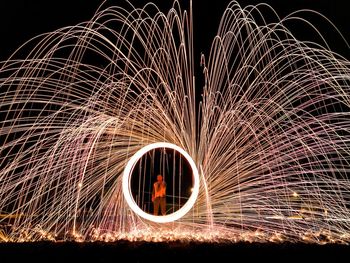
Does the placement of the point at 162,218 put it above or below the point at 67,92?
below

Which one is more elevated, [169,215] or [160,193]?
[169,215]

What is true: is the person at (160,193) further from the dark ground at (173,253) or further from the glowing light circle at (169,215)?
the dark ground at (173,253)

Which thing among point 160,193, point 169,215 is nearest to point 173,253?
point 169,215

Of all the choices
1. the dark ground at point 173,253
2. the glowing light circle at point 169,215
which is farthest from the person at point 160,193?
the dark ground at point 173,253

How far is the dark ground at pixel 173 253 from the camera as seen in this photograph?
21.6ft

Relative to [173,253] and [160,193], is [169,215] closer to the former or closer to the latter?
[160,193]

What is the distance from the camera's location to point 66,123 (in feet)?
34.4

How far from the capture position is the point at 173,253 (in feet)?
21.7

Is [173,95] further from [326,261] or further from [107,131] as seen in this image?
[326,261]

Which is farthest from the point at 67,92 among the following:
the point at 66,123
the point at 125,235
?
the point at 125,235

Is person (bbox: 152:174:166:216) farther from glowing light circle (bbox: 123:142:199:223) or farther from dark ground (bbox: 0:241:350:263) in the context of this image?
dark ground (bbox: 0:241:350:263)

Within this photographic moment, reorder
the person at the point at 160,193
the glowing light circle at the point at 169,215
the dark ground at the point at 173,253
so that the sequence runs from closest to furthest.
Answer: the dark ground at the point at 173,253, the glowing light circle at the point at 169,215, the person at the point at 160,193

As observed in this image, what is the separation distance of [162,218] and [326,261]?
364cm

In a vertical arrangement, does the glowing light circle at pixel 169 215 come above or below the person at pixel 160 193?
above
